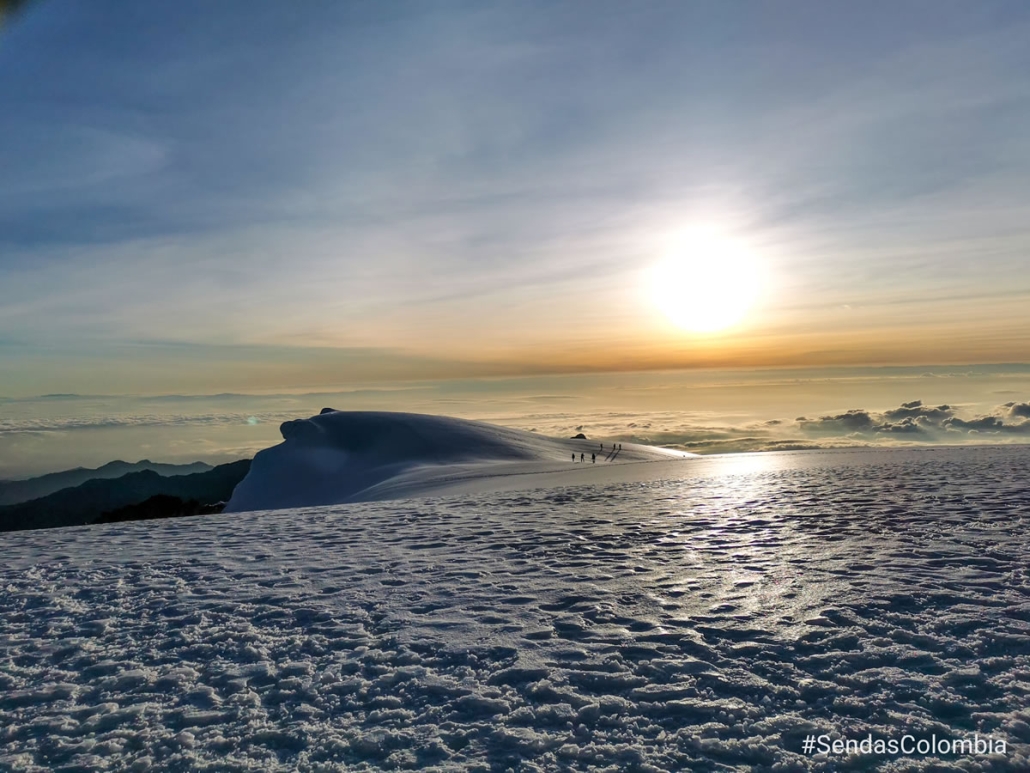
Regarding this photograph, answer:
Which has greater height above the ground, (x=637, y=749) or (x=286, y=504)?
(x=637, y=749)

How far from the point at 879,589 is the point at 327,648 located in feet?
20.9

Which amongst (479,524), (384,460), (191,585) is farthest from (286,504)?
(191,585)

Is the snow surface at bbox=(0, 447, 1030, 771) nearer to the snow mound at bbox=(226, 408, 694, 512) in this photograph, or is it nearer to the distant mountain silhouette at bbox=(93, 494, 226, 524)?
the snow mound at bbox=(226, 408, 694, 512)

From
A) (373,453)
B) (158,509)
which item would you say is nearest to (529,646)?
(373,453)

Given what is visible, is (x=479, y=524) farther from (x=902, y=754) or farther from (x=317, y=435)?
(x=317, y=435)

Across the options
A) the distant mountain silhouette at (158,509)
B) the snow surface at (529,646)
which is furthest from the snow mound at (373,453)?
the snow surface at (529,646)

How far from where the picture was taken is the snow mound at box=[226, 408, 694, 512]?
38438 mm

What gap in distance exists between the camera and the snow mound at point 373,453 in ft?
126

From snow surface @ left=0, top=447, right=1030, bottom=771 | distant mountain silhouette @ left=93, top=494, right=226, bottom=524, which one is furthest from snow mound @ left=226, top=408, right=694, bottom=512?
snow surface @ left=0, top=447, right=1030, bottom=771

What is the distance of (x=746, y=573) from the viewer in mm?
8766

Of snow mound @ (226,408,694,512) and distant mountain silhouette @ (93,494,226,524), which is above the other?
snow mound @ (226,408,694,512)

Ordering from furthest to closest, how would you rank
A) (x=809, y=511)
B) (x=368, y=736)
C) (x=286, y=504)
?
(x=286, y=504), (x=809, y=511), (x=368, y=736)

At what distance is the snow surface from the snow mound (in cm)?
1998

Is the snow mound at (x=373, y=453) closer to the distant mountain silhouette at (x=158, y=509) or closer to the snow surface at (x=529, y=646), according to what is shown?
the distant mountain silhouette at (x=158, y=509)
